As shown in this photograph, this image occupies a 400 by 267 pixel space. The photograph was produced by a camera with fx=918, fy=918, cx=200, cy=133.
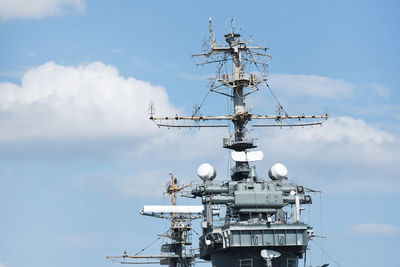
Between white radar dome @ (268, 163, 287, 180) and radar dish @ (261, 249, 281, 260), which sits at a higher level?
white radar dome @ (268, 163, 287, 180)

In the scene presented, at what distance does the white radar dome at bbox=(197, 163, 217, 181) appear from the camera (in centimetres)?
5503

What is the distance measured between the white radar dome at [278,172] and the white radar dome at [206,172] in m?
3.62

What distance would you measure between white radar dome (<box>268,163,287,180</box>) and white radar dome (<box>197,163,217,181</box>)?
362 centimetres

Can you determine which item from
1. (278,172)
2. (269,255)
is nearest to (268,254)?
(269,255)

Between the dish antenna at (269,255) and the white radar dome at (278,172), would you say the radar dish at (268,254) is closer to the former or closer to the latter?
the dish antenna at (269,255)

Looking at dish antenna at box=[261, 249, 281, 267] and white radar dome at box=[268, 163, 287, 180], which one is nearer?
dish antenna at box=[261, 249, 281, 267]

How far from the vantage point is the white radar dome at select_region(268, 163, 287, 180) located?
55656 millimetres

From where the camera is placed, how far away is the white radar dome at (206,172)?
181ft

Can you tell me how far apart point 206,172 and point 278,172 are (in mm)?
4417

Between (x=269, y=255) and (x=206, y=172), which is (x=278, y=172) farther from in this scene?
(x=269, y=255)

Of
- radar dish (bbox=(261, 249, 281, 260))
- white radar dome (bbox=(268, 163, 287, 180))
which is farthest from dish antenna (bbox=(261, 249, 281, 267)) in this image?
white radar dome (bbox=(268, 163, 287, 180))

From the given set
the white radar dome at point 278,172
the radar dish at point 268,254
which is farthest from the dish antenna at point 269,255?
the white radar dome at point 278,172

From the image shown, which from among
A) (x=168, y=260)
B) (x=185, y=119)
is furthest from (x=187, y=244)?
(x=185, y=119)

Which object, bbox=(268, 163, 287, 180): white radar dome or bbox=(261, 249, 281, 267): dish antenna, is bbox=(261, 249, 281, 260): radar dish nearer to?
bbox=(261, 249, 281, 267): dish antenna
